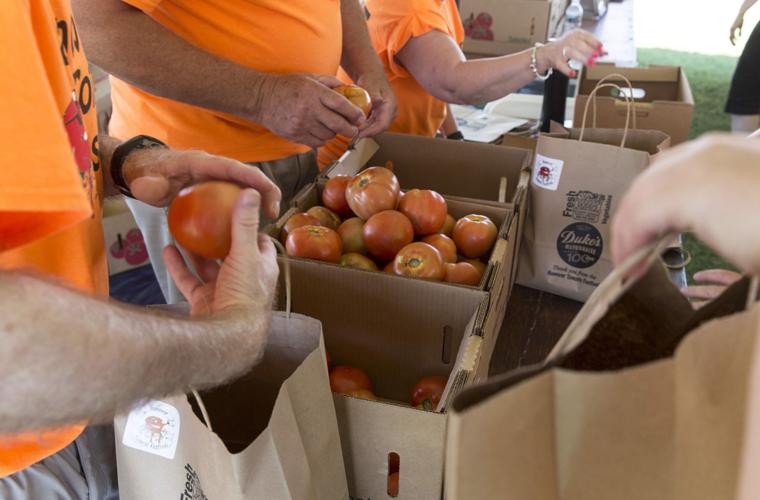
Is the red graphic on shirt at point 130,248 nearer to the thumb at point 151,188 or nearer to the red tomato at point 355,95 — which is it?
the red tomato at point 355,95

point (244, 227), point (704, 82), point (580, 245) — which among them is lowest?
point (704, 82)

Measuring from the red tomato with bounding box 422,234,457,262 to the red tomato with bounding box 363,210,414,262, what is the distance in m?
0.05

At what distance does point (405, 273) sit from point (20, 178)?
0.77 m

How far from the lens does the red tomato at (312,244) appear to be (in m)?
1.32

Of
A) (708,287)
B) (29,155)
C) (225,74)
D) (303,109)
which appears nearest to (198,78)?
(225,74)

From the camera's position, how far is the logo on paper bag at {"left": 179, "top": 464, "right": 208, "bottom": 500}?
87cm

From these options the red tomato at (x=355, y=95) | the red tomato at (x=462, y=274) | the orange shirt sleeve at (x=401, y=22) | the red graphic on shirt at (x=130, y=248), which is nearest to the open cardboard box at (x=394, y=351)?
the red tomato at (x=462, y=274)

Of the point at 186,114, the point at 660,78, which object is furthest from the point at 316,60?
the point at 660,78

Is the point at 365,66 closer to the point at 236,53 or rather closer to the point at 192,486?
the point at 236,53

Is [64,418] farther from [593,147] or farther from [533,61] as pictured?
[533,61]

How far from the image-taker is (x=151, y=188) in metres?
1.06

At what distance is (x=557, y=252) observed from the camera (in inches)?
60.8

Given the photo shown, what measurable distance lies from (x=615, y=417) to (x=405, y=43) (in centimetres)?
157

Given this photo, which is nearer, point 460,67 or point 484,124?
point 460,67
